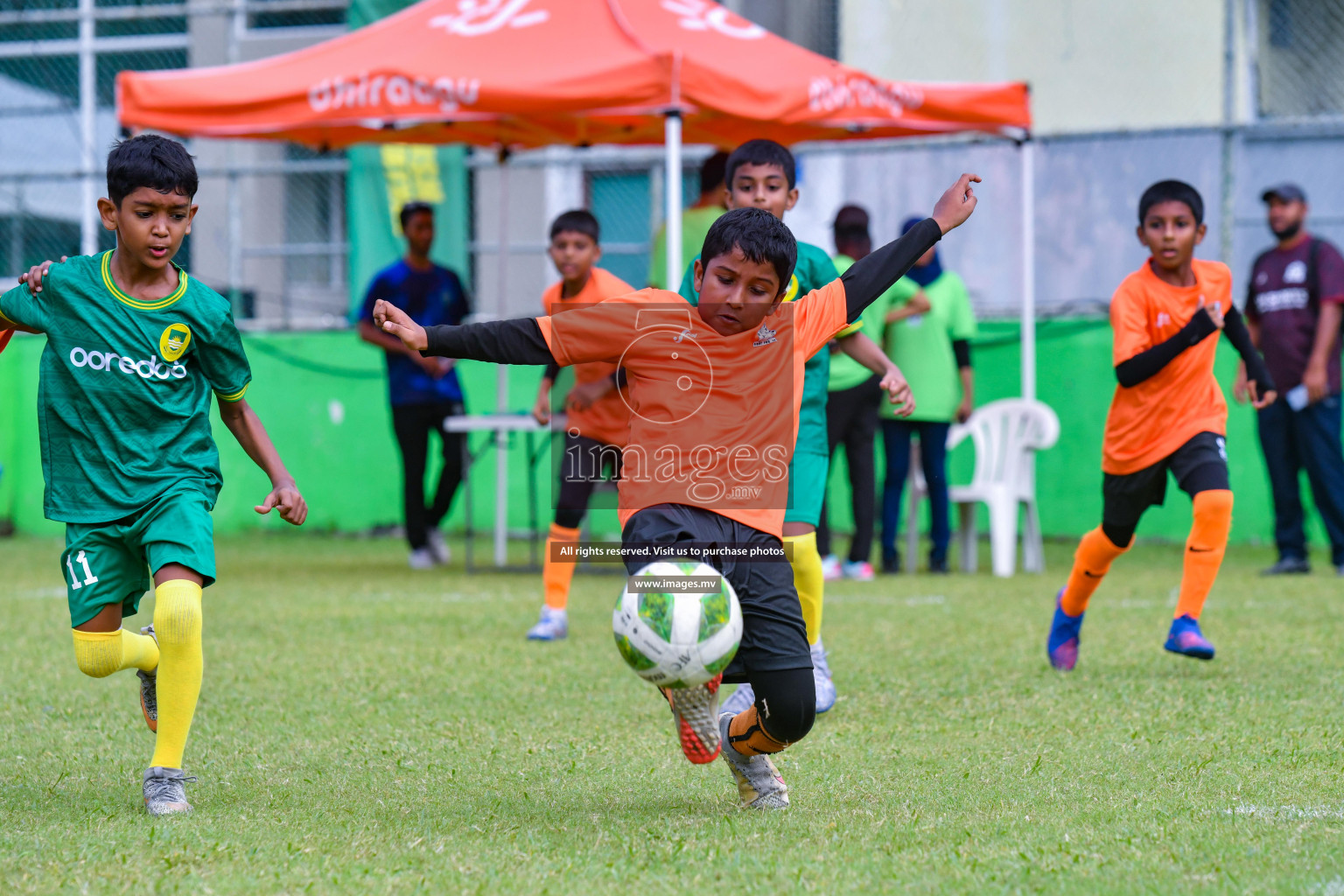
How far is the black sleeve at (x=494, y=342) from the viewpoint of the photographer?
360 centimetres

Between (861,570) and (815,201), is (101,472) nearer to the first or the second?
(861,570)

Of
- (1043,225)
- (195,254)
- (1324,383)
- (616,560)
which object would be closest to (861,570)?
(616,560)

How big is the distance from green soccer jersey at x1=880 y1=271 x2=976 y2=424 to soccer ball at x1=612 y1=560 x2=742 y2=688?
6.35 metres

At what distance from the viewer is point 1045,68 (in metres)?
12.9

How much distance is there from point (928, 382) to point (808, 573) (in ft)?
16.7

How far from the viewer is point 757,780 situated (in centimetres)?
370

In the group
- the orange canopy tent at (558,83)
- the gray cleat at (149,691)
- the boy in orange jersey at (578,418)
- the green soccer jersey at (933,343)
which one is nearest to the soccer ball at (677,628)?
the gray cleat at (149,691)

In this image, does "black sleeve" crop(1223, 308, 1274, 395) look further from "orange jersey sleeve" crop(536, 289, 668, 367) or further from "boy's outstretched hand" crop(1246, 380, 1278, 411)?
"orange jersey sleeve" crop(536, 289, 668, 367)

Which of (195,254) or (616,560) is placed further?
(195,254)

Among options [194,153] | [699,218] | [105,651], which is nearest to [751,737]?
[105,651]

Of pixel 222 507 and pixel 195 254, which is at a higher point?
pixel 195 254

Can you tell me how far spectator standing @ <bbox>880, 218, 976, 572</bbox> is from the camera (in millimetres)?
9656

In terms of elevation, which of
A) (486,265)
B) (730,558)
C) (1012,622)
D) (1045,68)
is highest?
(1045,68)

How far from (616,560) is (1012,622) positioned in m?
3.50
